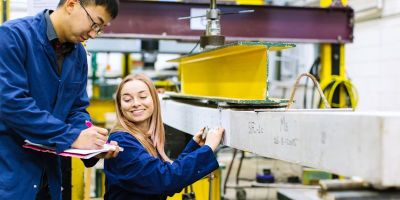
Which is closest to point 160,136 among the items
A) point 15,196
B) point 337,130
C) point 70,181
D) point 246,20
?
point 15,196

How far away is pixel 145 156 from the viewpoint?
163 cm

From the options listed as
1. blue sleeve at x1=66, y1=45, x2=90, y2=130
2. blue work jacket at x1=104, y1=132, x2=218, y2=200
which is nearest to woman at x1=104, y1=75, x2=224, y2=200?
blue work jacket at x1=104, y1=132, x2=218, y2=200

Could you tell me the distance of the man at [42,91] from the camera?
1.48 meters

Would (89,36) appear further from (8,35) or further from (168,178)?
(168,178)

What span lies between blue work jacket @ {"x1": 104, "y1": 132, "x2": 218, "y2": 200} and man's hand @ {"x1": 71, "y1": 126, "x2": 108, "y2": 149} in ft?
0.44

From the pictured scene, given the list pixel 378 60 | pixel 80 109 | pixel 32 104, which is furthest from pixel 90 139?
pixel 378 60

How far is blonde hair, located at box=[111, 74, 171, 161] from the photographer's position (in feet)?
5.78

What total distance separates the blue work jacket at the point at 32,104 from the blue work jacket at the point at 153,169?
207 mm

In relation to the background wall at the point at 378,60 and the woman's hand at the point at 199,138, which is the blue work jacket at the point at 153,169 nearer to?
the woman's hand at the point at 199,138

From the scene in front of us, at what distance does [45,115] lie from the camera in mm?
1486

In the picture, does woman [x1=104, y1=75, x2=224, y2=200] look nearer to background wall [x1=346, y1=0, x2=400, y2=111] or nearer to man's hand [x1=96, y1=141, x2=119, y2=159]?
man's hand [x1=96, y1=141, x2=119, y2=159]

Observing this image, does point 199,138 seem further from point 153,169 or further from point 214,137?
point 153,169

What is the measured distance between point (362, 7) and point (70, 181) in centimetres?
461

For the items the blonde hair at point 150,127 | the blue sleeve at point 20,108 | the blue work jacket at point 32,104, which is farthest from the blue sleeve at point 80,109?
the blue sleeve at point 20,108
